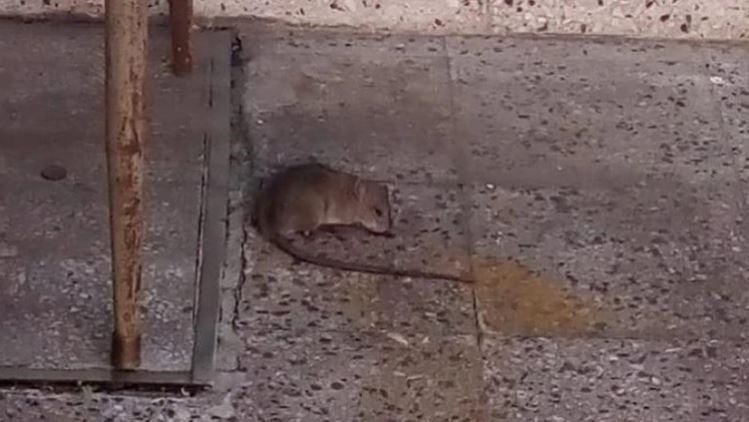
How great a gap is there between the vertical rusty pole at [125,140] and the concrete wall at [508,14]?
1.55 meters

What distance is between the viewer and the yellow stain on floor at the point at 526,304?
3.62 meters

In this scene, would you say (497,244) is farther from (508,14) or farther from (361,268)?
(508,14)

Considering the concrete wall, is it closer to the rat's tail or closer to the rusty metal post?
the rusty metal post

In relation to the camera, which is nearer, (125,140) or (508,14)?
(125,140)

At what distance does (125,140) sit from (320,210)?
79 cm

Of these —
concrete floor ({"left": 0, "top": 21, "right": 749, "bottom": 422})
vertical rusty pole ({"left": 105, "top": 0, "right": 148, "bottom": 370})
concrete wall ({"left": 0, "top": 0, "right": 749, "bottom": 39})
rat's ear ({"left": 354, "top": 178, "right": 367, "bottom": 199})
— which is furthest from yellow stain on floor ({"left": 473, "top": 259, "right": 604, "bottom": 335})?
concrete wall ({"left": 0, "top": 0, "right": 749, "bottom": 39})

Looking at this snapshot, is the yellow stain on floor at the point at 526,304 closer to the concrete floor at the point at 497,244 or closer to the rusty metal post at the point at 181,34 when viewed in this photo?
the concrete floor at the point at 497,244

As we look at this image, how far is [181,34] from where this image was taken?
14.1 feet

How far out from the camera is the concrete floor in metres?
3.42

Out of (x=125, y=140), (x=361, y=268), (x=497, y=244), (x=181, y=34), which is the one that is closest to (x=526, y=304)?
(x=497, y=244)

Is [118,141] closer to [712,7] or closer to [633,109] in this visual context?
[633,109]

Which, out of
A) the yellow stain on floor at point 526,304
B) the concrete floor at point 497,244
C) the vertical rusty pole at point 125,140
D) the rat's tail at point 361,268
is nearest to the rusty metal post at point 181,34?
the concrete floor at point 497,244

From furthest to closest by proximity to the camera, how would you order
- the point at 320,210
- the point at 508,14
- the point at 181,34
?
the point at 508,14, the point at 181,34, the point at 320,210

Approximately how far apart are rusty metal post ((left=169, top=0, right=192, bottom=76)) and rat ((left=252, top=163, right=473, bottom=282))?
61 cm
